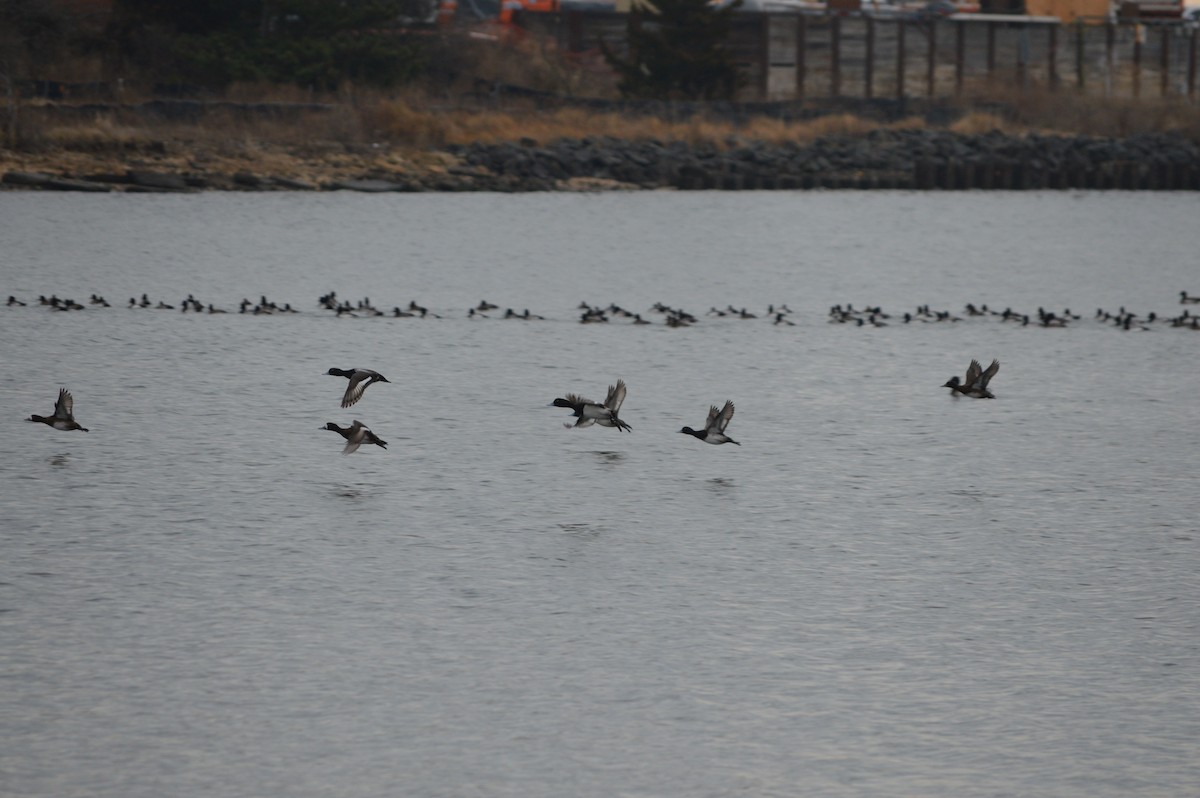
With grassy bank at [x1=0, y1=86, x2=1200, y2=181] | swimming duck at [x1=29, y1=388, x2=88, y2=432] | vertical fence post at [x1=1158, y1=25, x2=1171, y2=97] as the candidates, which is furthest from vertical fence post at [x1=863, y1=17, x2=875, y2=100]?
swimming duck at [x1=29, y1=388, x2=88, y2=432]

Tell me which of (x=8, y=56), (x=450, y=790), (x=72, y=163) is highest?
(x=8, y=56)

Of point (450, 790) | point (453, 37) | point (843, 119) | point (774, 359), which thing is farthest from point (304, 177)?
point (450, 790)

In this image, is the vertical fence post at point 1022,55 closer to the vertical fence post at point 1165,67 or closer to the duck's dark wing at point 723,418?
the vertical fence post at point 1165,67

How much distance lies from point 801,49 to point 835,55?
173cm

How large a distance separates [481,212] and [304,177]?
6.65m

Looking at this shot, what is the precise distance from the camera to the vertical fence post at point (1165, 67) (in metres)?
75.7

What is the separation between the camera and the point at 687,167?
58031 millimetres

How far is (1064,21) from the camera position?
78.8 metres

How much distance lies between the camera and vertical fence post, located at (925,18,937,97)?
70062 mm

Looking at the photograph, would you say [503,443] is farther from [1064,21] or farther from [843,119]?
[1064,21]

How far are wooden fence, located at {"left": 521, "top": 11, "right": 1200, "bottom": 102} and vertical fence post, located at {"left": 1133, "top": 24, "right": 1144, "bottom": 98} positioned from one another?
0.07m

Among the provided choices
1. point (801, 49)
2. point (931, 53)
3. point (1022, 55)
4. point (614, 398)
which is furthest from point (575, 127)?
point (614, 398)

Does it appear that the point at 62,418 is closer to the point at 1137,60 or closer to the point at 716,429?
the point at 716,429

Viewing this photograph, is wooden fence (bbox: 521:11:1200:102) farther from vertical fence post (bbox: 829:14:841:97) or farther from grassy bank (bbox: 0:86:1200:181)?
grassy bank (bbox: 0:86:1200:181)
